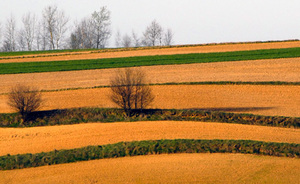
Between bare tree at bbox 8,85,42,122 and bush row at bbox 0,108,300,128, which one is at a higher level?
bare tree at bbox 8,85,42,122

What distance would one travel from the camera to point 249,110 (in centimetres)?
2142

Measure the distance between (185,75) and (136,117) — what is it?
1234cm

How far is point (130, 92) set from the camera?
68.2 ft

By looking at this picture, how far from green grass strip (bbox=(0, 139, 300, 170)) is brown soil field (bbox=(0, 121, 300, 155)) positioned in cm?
122

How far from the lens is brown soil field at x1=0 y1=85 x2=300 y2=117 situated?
2206 cm

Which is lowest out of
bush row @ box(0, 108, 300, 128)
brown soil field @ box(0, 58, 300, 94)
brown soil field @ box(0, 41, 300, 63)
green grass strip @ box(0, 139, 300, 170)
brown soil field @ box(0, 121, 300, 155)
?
green grass strip @ box(0, 139, 300, 170)

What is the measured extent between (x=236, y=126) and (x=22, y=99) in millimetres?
11346

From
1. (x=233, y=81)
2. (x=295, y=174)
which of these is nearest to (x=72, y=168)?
(x=295, y=174)

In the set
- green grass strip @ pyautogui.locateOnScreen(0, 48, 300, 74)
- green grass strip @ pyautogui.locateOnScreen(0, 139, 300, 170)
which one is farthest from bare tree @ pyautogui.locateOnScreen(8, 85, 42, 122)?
green grass strip @ pyautogui.locateOnScreen(0, 48, 300, 74)

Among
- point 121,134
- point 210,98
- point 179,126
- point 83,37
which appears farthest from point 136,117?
point 83,37

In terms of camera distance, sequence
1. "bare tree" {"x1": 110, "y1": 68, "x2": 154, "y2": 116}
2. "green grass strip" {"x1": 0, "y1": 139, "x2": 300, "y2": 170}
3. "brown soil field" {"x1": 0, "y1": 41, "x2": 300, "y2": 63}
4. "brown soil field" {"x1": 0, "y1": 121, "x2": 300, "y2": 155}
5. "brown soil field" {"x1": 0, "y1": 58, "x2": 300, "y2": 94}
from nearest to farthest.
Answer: "green grass strip" {"x1": 0, "y1": 139, "x2": 300, "y2": 170} < "brown soil field" {"x1": 0, "y1": 121, "x2": 300, "y2": 155} < "bare tree" {"x1": 110, "y1": 68, "x2": 154, "y2": 116} < "brown soil field" {"x1": 0, "y1": 58, "x2": 300, "y2": 94} < "brown soil field" {"x1": 0, "y1": 41, "x2": 300, "y2": 63}

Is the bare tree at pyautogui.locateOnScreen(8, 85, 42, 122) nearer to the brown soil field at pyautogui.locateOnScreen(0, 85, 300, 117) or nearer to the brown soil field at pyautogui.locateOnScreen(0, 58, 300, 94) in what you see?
the brown soil field at pyautogui.locateOnScreen(0, 85, 300, 117)

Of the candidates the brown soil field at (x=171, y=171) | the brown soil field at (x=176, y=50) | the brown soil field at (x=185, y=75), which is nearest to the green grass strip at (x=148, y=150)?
the brown soil field at (x=171, y=171)

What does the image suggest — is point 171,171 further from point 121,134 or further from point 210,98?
point 210,98
